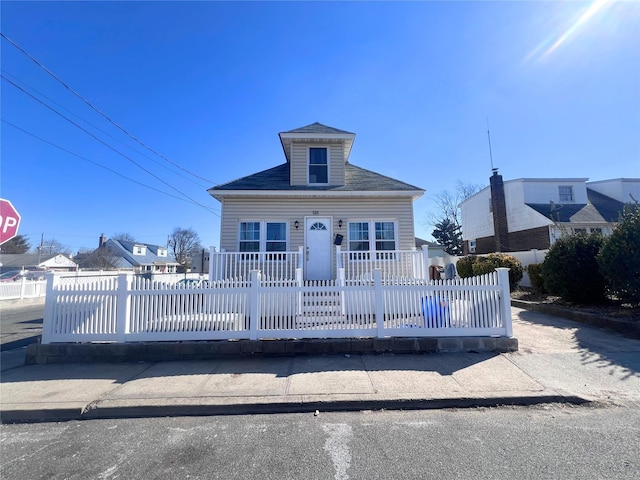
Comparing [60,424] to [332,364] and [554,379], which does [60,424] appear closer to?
[332,364]

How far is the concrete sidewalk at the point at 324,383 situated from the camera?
3508mm

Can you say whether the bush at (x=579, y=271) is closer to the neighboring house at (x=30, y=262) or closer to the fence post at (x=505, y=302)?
the fence post at (x=505, y=302)

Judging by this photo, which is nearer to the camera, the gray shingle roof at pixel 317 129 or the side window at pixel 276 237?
the side window at pixel 276 237

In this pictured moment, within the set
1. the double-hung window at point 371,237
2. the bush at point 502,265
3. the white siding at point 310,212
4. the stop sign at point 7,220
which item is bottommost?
the bush at point 502,265

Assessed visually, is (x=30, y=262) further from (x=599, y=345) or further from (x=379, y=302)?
(x=599, y=345)

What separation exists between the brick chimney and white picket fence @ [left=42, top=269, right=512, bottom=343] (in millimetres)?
17225

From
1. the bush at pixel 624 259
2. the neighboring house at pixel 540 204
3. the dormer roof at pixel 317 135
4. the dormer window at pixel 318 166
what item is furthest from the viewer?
the neighboring house at pixel 540 204

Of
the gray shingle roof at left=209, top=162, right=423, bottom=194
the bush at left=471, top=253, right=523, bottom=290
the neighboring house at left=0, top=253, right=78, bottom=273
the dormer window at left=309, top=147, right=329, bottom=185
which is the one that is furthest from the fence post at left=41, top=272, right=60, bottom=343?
the neighboring house at left=0, top=253, right=78, bottom=273

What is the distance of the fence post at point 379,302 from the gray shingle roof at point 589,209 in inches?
707

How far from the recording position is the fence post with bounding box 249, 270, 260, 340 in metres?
5.27

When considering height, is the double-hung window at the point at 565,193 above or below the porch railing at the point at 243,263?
above

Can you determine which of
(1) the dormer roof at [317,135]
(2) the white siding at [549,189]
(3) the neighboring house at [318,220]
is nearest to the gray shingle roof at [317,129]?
(1) the dormer roof at [317,135]

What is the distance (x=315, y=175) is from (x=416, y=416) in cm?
859

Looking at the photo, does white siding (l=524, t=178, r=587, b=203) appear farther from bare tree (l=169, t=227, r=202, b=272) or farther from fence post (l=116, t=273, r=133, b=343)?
bare tree (l=169, t=227, r=202, b=272)
